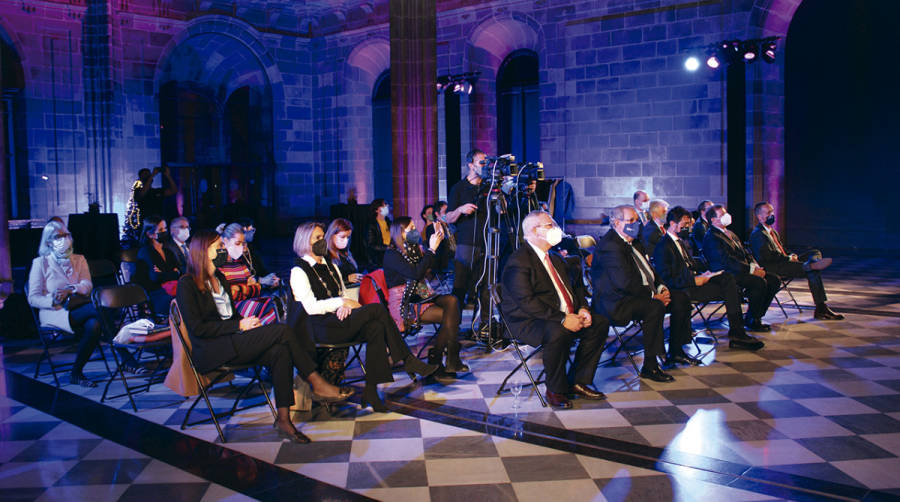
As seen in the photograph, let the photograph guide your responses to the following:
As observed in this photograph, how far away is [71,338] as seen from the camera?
7.74m

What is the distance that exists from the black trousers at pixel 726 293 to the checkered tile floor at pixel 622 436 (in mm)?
440

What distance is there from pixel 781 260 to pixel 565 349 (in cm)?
402

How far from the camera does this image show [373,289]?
567cm

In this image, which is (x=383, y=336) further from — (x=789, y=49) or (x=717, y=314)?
(x=789, y=49)

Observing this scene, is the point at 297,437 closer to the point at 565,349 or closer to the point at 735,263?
the point at 565,349

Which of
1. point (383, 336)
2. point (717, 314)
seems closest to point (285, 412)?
point (383, 336)

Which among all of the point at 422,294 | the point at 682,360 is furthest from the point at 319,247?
the point at 682,360

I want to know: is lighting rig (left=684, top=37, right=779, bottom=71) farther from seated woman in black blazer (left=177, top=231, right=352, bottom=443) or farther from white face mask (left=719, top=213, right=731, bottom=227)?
seated woman in black blazer (left=177, top=231, right=352, bottom=443)

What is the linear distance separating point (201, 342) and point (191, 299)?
27 centimetres

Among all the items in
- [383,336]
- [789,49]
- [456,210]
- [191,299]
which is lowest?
[383,336]

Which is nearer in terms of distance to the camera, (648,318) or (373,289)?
(373,289)

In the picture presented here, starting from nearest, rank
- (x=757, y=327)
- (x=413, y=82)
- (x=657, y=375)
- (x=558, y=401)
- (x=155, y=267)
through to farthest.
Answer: (x=558, y=401), (x=657, y=375), (x=155, y=267), (x=757, y=327), (x=413, y=82)

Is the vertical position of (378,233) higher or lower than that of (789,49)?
lower

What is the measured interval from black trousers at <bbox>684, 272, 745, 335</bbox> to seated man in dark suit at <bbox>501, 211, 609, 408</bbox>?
1853mm
